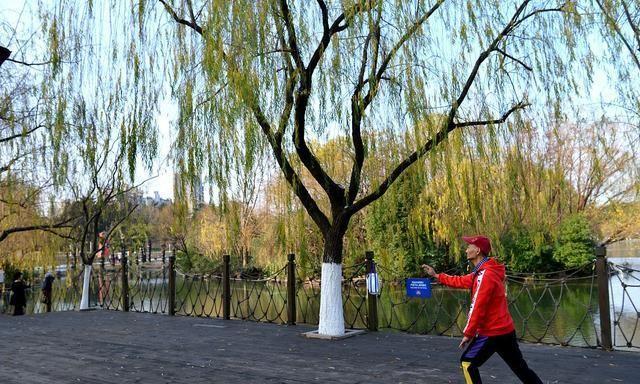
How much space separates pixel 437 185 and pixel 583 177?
1393cm

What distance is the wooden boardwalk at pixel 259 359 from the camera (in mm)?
5266

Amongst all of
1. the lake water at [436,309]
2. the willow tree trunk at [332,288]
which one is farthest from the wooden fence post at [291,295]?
the willow tree trunk at [332,288]

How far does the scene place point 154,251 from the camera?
70.1m

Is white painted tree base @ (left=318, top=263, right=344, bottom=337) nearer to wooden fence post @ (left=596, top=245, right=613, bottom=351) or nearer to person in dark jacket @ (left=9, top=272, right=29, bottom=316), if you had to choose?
wooden fence post @ (left=596, top=245, right=613, bottom=351)

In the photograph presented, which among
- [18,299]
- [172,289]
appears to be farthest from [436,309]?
[18,299]

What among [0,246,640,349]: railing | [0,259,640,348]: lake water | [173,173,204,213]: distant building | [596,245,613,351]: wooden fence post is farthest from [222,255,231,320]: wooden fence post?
[596,245,613,351]: wooden fence post

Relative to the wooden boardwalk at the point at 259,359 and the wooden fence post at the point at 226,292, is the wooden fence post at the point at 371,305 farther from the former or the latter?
the wooden fence post at the point at 226,292

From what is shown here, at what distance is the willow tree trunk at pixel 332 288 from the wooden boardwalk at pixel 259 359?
1.06ft

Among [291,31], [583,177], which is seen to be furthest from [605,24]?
[583,177]

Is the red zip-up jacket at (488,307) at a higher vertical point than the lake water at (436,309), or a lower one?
higher

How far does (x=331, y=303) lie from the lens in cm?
773

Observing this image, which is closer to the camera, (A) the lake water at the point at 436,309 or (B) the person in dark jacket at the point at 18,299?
(A) the lake water at the point at 436,309

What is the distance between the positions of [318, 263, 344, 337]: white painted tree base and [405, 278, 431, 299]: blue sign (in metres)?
1.08

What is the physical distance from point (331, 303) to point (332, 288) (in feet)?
0.69
